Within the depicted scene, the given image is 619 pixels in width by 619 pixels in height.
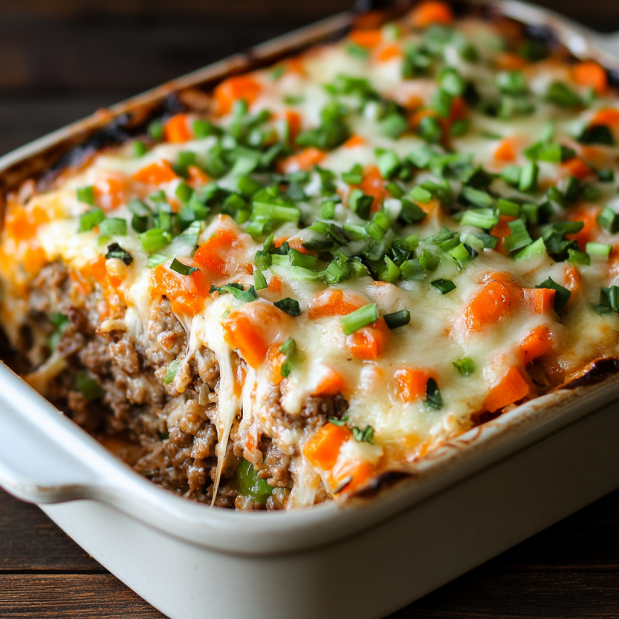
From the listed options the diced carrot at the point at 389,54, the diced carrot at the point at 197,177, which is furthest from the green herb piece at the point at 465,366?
the diced carrot at the point at 389,54

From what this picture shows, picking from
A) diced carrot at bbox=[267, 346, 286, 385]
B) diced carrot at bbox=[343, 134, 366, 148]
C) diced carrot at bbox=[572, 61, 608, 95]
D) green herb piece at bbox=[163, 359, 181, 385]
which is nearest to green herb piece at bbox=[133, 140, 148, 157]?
diced carrot at bbox=[343, 134, 366, 148]

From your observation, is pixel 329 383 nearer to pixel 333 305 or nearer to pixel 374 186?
pixel 333 305

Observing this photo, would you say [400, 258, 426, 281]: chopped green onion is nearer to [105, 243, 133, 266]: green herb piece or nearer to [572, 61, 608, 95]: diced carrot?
[105, 243, 133, 266]: green herb piece

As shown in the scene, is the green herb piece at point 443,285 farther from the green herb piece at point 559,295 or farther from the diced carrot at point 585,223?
the diced carrot at point 585,223

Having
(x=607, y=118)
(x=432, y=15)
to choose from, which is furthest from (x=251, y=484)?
(x=432, y=15)

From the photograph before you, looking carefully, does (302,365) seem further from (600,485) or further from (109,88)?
(109,88)
